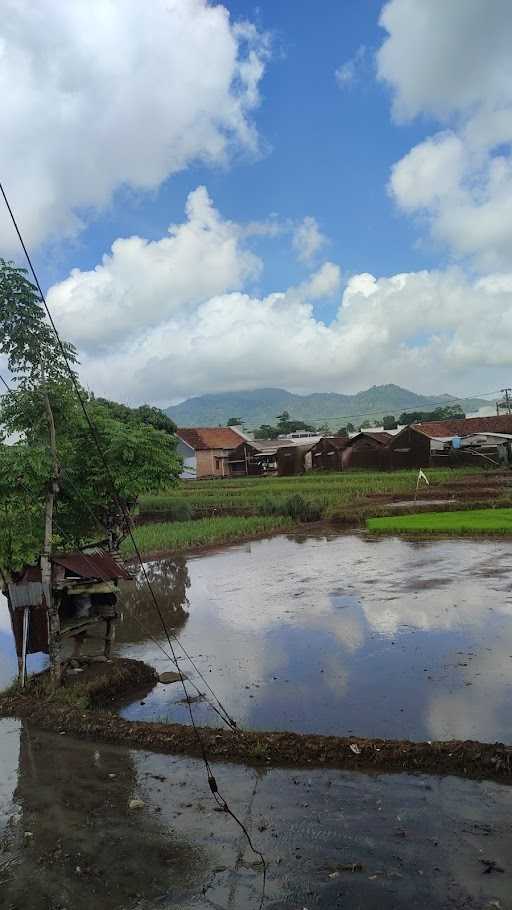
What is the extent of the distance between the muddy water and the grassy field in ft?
42.6

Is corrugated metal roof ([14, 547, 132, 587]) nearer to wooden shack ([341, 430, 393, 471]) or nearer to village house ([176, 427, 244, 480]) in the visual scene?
Answer: wooden shack ([341, 430, 393, 471])

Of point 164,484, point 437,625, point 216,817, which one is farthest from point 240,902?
point 164,484

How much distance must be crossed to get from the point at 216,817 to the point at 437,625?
7.37 m

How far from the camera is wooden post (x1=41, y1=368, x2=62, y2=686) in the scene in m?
9.92

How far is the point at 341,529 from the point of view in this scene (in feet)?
92.9

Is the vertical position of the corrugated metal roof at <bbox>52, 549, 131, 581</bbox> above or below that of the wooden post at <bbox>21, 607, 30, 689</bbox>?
above

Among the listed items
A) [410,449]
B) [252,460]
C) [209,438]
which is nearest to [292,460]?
[252,460]

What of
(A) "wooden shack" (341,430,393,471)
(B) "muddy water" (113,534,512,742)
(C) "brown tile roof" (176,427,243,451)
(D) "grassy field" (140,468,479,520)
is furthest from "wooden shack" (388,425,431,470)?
(B) "muddy water" (113,534,512,742)

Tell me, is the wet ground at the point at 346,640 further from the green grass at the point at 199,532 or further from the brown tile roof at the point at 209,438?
the brown tile roof at the point at 209,438

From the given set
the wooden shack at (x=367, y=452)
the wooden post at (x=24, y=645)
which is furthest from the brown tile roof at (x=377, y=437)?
the wooden post at (x=24, y=645)

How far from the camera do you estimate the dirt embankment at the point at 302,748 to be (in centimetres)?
678

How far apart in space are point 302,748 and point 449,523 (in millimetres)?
18833

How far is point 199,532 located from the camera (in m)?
28.1

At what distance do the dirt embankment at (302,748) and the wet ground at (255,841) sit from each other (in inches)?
8.1
